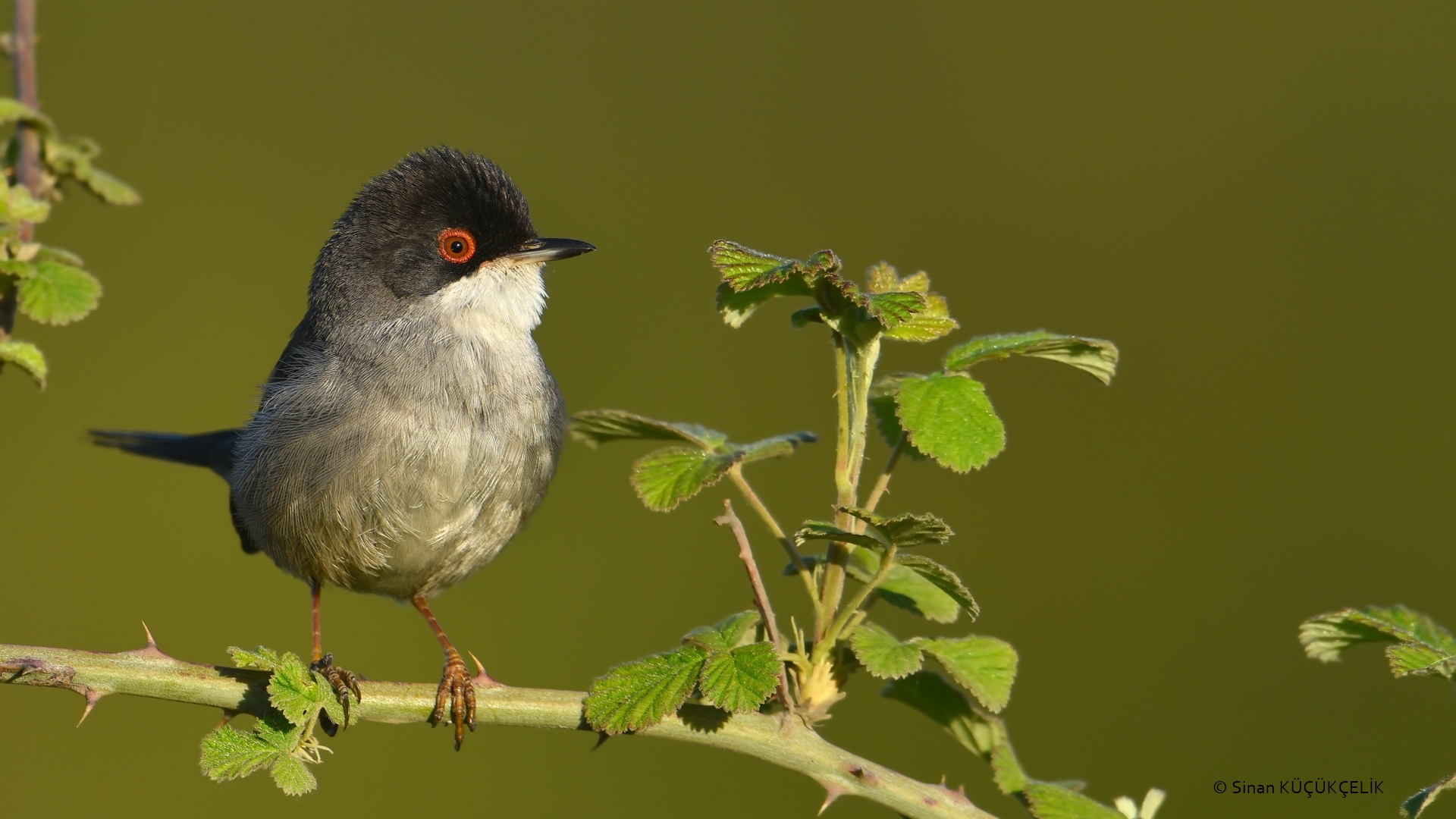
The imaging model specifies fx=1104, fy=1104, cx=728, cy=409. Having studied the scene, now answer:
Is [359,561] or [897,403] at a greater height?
[897,403]

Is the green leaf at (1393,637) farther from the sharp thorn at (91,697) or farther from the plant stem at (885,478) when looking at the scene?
the sharp thorn at (91,697)

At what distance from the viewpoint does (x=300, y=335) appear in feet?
11.1

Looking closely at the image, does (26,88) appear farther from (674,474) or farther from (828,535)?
(828,535)

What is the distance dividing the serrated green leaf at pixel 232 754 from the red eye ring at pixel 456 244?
1.71 metres

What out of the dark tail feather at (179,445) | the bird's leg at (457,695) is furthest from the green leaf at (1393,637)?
the dark tail feather at (179,445)

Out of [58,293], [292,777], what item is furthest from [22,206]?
[292,777]

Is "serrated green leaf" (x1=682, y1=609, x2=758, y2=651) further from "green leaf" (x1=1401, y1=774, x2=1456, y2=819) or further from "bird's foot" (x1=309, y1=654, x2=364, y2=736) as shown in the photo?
"green leaf" (x1=1401, y1=774, x2=1456, y2=819)

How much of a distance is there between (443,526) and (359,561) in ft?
0.90

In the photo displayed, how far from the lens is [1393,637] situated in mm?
1823

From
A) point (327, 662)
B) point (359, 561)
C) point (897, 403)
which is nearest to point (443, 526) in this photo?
point (359, 561)

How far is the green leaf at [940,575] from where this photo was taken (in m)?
1.81

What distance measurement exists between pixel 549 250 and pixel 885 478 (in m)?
1.72

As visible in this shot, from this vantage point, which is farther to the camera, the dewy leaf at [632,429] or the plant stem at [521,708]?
the dewy leaf at [632,429]

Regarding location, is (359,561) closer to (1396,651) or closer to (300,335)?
(300,335)
